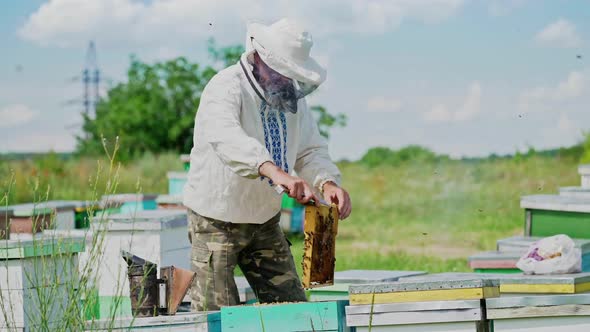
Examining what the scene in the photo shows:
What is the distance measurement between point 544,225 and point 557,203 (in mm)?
266

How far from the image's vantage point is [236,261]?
14.2ft

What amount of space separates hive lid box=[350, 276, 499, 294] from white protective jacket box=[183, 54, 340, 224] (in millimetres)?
607

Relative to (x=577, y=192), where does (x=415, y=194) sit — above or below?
below

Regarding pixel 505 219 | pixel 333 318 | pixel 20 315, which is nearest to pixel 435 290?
pixel 333 318

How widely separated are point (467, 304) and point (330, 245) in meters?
0.64

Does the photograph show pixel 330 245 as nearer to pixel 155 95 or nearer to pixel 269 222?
pixel 269 222

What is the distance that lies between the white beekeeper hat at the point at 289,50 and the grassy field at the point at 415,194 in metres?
6.60

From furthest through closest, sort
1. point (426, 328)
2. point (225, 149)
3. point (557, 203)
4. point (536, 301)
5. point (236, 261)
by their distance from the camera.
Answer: point (557, 203) → point (236, 261) → point (225, 149) → point (426, 328) → point (536, 301)

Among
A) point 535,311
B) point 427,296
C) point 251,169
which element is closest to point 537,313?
point 535,311

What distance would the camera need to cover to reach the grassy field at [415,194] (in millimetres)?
12984

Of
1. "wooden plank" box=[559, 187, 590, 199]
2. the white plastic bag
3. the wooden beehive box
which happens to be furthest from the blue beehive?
the wooden beehive box

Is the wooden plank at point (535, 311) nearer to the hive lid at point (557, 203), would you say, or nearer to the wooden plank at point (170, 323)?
the wooden plank at point (170, 323)

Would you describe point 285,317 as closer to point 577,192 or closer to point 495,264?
point 495,264

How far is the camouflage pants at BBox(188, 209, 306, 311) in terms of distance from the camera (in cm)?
420
